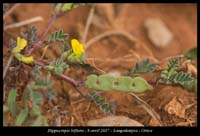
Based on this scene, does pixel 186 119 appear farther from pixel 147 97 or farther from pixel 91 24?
pixel 91 24

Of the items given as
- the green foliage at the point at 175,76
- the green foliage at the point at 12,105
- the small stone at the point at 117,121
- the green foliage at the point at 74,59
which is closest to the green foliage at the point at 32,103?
the green foliage at the point at 12,105

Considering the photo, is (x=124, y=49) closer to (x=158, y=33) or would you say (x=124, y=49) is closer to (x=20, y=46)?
(x=158, y=33)

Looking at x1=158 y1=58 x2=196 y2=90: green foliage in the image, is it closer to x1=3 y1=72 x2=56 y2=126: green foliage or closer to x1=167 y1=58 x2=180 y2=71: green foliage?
x1=167 y1=58 x2=180 y2=71: green foliage

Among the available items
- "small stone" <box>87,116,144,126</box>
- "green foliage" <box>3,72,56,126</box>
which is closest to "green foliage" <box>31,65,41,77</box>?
"green foliage" <box>3,72,56,126</box>

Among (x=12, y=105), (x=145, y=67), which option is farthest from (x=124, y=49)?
(x=12, y=105)

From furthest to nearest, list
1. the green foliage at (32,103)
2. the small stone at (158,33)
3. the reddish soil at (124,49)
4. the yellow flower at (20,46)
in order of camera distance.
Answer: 1. the small stone at (158,33)
2. the reddish soil at (124,49)
3. the yellow flower at (20,46)
4. the green foliage at (32,103)

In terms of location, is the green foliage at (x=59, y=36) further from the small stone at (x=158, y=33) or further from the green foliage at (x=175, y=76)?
the small stone at (x=158, y=33)
